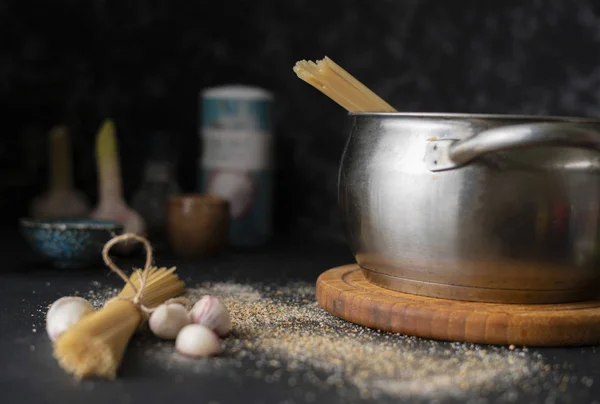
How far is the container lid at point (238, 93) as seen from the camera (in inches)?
54.8

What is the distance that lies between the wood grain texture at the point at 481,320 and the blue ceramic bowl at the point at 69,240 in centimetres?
47

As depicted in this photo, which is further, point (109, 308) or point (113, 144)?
point (113, 144)

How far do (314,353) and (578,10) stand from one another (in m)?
0.89

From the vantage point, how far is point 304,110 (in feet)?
4.87

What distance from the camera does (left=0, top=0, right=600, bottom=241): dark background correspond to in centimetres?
140

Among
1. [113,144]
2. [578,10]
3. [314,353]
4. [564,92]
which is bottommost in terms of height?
[314,353]

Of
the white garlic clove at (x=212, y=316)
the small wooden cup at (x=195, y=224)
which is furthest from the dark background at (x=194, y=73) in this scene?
the white garlic clove at (x=212, y=316)

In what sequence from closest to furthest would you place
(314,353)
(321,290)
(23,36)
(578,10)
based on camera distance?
(314,353)
(321,290)
(578,10)
(23,36)

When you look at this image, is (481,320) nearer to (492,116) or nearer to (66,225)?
(492,116)

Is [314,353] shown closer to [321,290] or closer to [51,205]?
[321,290]

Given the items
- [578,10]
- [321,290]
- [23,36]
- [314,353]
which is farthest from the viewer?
[23,36]

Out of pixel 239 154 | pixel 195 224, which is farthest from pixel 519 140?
pixel 239 154

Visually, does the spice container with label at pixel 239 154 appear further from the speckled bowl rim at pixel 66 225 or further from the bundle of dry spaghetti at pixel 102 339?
the bundle of dry spaghetti at pixel 102 339

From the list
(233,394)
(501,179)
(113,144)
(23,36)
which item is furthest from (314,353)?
(23,36)
